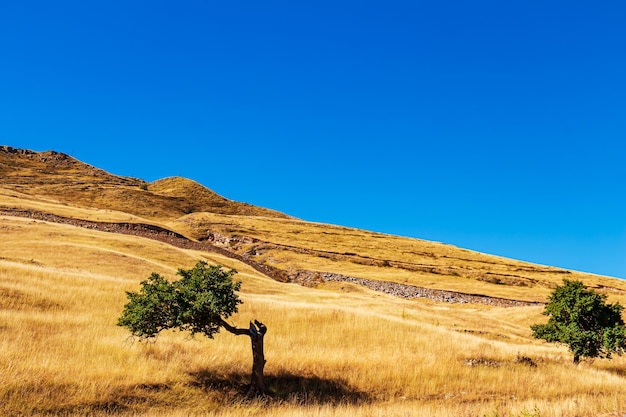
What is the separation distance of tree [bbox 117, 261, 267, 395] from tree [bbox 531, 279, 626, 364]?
19.3m

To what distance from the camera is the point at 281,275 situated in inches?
3565

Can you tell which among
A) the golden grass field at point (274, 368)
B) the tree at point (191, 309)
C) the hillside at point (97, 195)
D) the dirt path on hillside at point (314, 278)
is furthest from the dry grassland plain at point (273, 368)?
the hillside at point (97, 195)

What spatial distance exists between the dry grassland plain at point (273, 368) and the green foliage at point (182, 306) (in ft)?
4.07

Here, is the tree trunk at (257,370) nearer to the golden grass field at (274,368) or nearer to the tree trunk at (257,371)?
the tree trunk at (257,371)

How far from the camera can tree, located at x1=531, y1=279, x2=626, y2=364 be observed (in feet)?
82.3

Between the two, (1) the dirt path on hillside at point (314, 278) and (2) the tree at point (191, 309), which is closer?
(2) the tree at point (191, 309)

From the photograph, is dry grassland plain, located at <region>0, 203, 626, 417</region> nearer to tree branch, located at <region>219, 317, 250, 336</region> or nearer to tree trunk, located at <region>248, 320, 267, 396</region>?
tree trunk, located at <region>248, 320, 267, 396</region>

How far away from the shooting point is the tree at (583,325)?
25094 mm

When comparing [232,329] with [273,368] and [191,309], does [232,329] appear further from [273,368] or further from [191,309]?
[273,368]

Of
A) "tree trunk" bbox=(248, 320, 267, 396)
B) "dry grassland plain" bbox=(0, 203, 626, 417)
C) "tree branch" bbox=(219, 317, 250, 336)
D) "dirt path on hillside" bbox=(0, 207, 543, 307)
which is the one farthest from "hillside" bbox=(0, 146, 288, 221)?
"tree trunk" bbox=(248, 320, 267, 396)

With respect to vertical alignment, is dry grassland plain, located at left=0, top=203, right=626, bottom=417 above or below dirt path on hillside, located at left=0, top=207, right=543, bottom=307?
below

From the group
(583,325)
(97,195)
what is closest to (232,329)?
(583,325)

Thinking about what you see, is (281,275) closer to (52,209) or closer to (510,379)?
(52,209)

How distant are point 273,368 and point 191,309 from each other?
450cm
